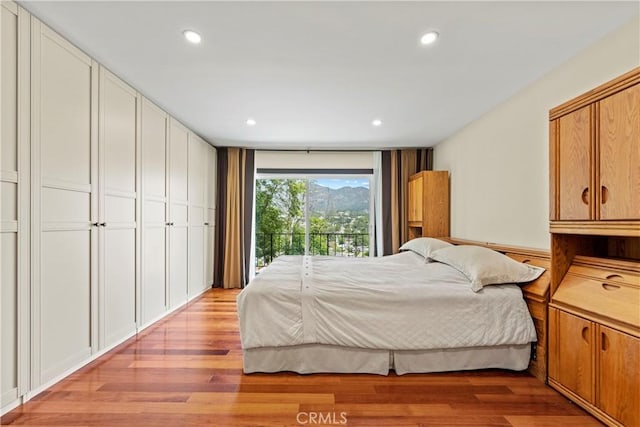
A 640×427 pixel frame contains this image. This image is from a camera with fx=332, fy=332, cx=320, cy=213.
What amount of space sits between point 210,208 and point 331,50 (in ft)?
11.7

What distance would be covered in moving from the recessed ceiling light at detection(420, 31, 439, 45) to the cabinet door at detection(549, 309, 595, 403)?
1.90 metres

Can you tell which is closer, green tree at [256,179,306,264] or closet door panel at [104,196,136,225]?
closet door panel at [104,196,136,225]

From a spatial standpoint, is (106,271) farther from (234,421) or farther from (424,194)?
(424,194)

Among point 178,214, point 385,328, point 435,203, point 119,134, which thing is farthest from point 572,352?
point 178,214

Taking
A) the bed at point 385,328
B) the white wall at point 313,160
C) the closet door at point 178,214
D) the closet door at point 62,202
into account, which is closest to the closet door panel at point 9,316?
the closet door at point 62,202

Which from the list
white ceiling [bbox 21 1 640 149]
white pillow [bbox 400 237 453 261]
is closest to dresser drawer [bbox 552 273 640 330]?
white pillow [bbox 400 237 453 261]

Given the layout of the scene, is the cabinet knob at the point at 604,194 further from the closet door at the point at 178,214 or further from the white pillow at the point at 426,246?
the closet door at the point at 178,214

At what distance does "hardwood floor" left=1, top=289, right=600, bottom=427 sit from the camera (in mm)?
1812

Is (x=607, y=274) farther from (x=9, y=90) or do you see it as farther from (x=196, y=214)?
(x=196, y=214)

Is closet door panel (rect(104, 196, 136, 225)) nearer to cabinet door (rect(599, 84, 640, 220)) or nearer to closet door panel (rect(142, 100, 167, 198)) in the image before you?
closet door panel (rect(142, 100, 167, 198))

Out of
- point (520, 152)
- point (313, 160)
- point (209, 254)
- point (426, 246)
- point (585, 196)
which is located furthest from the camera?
point (313, 160)

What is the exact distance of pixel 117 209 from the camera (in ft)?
9.20

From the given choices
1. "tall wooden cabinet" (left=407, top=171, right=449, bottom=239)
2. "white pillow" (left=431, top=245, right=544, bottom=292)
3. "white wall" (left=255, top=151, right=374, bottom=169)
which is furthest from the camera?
"white wall" (left=255, top=151, right=374, bottom=169)

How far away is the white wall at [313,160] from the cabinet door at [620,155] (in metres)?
3.77
